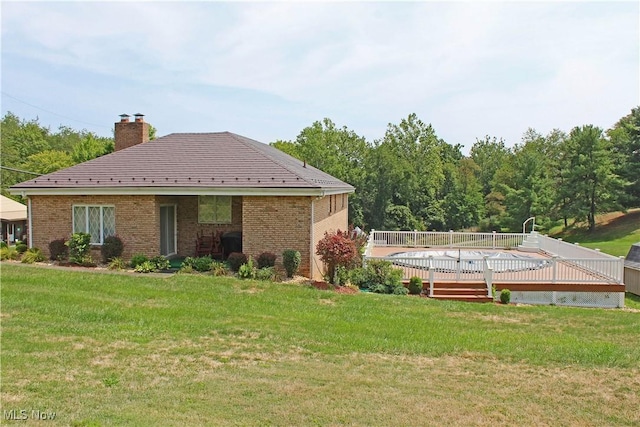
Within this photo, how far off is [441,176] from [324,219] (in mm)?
32125

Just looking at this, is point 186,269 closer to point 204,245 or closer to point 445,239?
point 204,245

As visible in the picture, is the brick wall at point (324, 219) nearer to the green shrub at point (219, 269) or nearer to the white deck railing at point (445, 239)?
the green shrub at point (219, 269)

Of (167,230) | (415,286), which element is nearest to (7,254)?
(167,230)

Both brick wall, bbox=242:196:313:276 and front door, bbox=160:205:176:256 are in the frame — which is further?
front door, bbox=160:205:176:256

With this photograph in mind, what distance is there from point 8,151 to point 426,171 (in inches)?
1587

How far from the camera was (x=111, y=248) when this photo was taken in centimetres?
1641

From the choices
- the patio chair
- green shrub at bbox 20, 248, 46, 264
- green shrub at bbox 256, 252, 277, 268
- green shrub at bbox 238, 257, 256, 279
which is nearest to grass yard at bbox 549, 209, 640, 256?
A: green shrub at bbox 256, 252, 277, 268

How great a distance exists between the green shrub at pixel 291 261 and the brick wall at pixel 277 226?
19.6 inches

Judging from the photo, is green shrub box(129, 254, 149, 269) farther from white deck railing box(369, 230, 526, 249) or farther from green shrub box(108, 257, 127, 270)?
white deck railing box(369, 230, 526, 249)

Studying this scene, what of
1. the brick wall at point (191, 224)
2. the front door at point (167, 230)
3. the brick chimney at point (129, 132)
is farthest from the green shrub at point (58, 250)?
the brick chimney at point (129, 132)

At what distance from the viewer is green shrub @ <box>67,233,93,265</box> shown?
53.0 ft

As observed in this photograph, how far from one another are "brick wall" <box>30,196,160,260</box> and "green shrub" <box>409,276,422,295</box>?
8.39 meters

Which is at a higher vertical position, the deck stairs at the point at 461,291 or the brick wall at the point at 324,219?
the brick wall at the point at 324,219

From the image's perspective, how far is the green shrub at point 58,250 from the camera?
1670 centimetres
